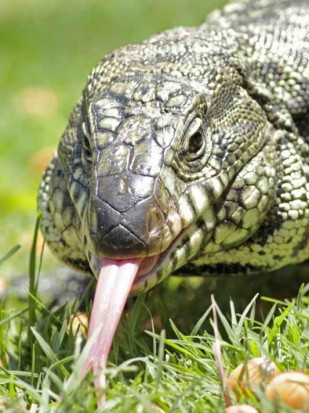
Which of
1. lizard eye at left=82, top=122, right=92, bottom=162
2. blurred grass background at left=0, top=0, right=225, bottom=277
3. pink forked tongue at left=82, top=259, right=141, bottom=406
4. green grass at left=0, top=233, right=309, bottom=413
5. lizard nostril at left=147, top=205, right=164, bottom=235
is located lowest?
green grass at left=0, top=233, right=309, bottom=413

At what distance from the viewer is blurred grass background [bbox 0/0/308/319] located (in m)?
5.16

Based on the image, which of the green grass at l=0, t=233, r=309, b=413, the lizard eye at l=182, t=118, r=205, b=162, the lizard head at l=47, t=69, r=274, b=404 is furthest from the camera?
the lizard eye at l=182, t=118, r=205, b=162

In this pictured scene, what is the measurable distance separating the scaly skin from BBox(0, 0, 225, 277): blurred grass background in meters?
1.71

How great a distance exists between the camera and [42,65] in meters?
9.44

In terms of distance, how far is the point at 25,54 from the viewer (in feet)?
32.6

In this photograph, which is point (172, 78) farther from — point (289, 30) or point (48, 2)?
point (48, 2)

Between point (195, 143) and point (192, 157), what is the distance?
2.8 inches

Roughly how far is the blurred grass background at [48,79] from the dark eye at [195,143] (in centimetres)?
84

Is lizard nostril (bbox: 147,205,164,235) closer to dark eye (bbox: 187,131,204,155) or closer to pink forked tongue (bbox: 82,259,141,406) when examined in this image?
pink forked tongue (bbox: 82,259,141,406)

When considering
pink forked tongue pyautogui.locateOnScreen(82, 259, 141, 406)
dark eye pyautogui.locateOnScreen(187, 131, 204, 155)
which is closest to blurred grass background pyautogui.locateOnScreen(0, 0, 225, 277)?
dark eye pyautogui.locateOnScreen(187, 131, 204, 155)

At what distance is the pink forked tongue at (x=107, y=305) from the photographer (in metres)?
2.88

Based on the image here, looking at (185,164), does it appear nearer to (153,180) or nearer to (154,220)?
(153,180)

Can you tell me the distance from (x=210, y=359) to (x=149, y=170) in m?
0.67

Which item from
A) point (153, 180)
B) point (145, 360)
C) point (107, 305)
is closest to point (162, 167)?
point (153, 180)
